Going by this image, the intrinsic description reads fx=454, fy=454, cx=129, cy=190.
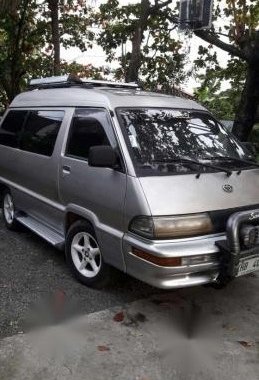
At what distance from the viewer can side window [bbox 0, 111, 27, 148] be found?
237 inches

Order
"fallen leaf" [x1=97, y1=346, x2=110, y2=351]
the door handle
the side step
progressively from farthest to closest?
the side step < the door handle < "fallen leaf" [x1=97, y1=346, x2=110, y2=351]

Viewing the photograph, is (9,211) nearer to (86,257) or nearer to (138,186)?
(86,257)

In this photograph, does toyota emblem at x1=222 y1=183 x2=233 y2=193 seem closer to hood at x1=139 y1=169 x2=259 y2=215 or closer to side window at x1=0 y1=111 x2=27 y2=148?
hood at x1=139 y1=169 x2=259 y2=215

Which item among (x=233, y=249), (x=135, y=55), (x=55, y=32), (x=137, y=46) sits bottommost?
(x=233, y=249)

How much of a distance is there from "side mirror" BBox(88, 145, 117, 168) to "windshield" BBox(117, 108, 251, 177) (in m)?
0.20

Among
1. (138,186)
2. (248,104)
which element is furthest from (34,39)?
(138,186)

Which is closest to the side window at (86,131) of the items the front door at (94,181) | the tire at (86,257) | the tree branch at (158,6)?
the front door at (94,181)

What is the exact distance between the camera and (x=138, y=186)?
3756 mm

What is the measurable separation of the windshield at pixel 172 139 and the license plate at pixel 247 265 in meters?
0.90

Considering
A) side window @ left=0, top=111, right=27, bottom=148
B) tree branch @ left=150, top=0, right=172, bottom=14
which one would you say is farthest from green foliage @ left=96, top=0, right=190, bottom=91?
side window @ left=0, top=111, right=27, bottom=148

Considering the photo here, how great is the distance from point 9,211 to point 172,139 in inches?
117

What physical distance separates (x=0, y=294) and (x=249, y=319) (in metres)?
2.31

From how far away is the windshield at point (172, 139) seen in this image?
411 cm

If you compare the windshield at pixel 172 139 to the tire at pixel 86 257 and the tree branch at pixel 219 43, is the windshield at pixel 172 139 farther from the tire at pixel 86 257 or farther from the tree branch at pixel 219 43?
the tree branch at pixel 219 43
